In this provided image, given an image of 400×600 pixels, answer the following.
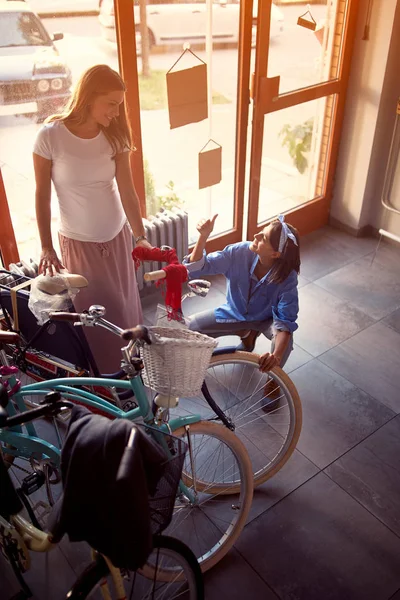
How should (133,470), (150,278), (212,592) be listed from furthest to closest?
(212,592) < (150,278) < (133,470)

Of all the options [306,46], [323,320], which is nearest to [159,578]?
[323,320]

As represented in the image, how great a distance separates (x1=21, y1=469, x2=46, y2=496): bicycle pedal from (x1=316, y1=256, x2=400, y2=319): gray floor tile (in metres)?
2.15

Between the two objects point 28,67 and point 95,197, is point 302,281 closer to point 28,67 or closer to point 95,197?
point 95,197

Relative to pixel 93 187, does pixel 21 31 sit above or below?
above

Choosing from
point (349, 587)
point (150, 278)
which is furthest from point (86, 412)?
point (349, 587)

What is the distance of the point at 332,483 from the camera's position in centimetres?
220

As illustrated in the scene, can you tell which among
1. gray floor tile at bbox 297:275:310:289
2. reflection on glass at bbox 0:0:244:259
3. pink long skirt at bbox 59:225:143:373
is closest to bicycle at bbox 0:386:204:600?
pink long skirt at bbox 59:225:143:373

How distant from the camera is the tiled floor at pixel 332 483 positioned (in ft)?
6.13

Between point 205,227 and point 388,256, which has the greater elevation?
point 205,227

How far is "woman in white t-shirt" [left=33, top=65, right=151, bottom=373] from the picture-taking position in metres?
1.93

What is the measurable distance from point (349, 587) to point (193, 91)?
2.45 metres

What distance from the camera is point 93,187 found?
2078 mm

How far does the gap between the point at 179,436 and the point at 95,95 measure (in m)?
1.22

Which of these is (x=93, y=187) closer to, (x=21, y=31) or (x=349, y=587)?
(x=21, y=31)
